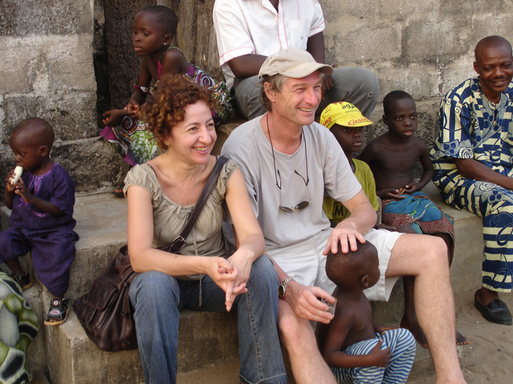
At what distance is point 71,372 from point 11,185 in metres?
0.97

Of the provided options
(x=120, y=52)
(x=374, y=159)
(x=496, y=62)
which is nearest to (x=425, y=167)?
(x=374, y=159)

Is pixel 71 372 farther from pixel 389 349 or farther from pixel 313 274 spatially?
pixel 389 349

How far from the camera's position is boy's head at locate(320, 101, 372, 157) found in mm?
3277

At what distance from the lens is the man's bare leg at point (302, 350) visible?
236cm

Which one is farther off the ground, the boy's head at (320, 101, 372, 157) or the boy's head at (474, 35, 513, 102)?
the boy's head at (474, 35, 513, 102)

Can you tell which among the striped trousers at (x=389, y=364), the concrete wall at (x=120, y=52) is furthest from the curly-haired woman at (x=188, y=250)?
the concrete wall at (x=120, y=52)

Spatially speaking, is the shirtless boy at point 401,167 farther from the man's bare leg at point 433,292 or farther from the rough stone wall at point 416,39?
the man's bare leg at point 433,292

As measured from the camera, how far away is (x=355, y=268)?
246 centimetres

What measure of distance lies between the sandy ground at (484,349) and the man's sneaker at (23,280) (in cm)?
253

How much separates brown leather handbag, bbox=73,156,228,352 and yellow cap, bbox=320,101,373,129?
1.00 m

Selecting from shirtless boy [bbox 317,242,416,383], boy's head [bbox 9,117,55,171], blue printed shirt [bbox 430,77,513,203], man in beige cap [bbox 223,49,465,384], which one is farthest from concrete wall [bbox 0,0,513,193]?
shirtless boy [bbox 317,242,416,383]

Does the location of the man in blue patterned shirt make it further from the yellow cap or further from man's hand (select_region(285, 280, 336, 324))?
man's hand (select_region(285, 280, 336, 324))

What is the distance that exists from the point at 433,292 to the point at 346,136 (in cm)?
108

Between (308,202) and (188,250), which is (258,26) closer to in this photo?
(308,202)
